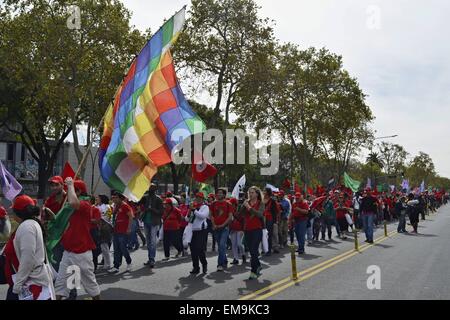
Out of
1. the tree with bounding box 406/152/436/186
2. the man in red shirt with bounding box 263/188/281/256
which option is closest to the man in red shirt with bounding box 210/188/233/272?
the man in red shirt with bounding box 263/188/281/256

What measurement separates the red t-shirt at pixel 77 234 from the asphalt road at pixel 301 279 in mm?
1596

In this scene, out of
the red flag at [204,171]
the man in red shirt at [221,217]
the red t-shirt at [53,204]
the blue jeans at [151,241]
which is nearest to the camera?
the red t-shirt at [53,204]

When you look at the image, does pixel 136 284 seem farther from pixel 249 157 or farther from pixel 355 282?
pixel 249 157

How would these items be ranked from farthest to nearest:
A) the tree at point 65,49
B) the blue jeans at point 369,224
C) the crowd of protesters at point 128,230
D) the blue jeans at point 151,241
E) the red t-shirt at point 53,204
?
the tree at point 65,49, the blue jeans at point 369,224, the blue jeans at point 151,241, the red t-shirt at point 53,204, the crowd of protesters at point 128,230

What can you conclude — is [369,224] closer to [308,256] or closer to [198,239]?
[308,256]

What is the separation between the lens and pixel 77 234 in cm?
690

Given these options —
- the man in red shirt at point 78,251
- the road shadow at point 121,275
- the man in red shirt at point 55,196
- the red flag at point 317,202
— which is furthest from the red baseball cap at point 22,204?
the red flag at point 317,202

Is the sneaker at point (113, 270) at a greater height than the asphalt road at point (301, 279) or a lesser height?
greater

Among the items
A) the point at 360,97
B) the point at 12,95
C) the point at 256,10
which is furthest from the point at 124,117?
the point at 360,97

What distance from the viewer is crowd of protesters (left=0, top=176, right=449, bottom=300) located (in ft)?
16.5

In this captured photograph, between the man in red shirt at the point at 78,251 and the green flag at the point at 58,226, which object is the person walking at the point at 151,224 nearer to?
the man in red shirt at the point at 78,251

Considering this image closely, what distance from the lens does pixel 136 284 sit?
943 centimetres

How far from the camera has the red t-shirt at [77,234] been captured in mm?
6895
